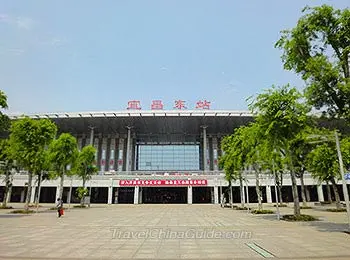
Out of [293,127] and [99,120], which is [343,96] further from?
[99,120]

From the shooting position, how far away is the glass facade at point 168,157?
6538 cm

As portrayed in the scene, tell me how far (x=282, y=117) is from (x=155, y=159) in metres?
51.4

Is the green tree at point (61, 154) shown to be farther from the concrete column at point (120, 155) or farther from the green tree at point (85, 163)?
the concrete column at point (120, 155)

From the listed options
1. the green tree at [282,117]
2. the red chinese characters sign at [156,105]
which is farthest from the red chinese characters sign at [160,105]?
the green tree at [282,117]

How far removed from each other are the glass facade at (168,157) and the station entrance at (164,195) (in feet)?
40.1

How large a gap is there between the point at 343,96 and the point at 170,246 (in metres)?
10.4

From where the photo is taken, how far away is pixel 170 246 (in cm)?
891

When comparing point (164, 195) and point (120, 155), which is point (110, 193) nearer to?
point (164, 195)

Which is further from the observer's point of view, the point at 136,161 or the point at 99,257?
the point at 136,161

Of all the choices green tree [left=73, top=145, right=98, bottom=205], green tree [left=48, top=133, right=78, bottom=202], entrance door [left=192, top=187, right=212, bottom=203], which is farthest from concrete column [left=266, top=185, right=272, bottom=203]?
green tree [left=48, top=133, right=78, bottom=202]

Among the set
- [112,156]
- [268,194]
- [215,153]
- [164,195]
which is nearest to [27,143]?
[164,195]

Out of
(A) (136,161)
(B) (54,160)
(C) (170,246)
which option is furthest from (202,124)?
(C) (170,246)

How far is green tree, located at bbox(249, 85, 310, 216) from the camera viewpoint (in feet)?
55.0

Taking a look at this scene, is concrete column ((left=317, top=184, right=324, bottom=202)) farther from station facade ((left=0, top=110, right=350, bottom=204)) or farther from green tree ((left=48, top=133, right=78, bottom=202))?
green tree ((left=48, top=133, right=78, bottom=202))
